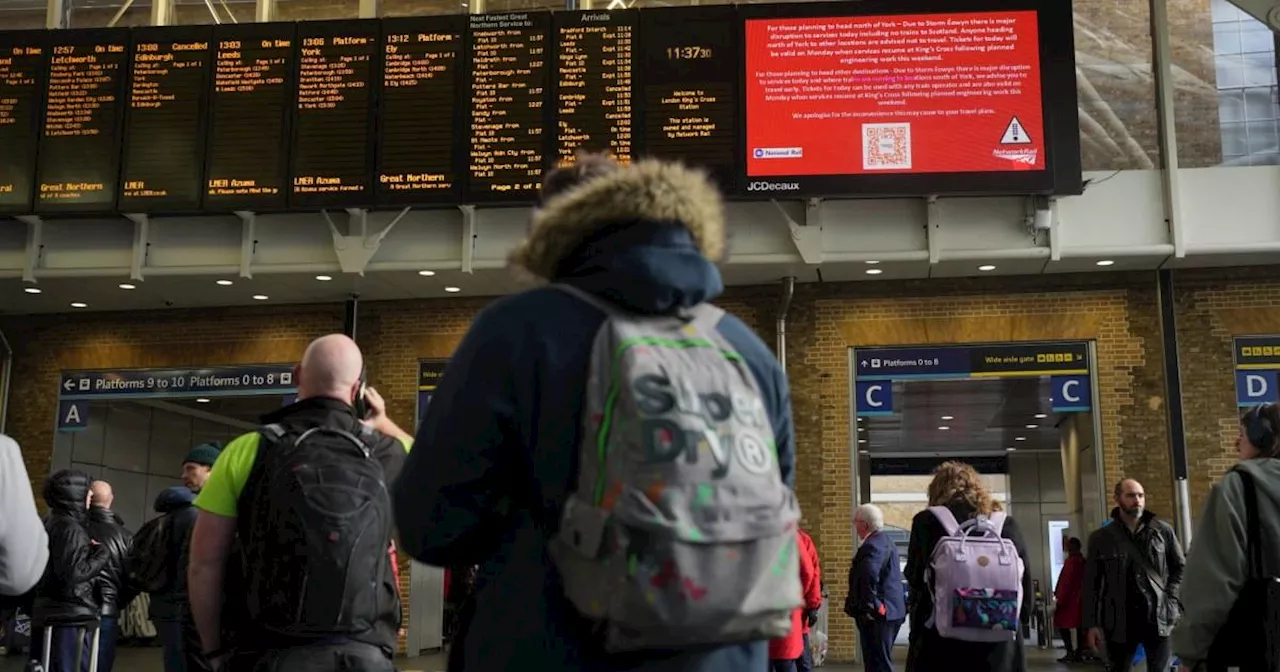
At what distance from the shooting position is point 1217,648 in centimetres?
345

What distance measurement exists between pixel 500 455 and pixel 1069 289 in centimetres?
1310

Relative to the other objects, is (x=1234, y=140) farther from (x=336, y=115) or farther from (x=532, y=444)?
(x=532, y=444)

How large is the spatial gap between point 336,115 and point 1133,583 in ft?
29.8

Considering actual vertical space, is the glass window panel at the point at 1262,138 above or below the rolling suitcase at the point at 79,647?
above

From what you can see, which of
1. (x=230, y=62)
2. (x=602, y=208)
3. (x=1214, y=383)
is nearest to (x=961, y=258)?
(x=1214, y=383)

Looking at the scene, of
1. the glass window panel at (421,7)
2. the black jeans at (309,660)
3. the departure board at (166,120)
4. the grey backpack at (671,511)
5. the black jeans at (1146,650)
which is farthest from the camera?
the glass window panel at (421,7)

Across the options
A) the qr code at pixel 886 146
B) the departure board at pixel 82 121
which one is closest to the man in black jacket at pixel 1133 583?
the qr code at pixel 886 146

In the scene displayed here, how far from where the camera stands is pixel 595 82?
12227mm

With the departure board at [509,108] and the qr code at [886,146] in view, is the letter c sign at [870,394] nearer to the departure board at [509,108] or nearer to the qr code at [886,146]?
the qr code at [886,146]

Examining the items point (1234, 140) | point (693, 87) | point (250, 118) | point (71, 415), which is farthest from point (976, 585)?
point (71, 415)

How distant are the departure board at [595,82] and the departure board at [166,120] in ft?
13.1

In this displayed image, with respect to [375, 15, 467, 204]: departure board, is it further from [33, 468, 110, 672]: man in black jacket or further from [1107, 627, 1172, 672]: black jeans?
[1107, 627, 1172, 672]: black jeans

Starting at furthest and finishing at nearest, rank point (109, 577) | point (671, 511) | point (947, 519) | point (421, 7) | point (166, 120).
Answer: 1. point (421, 7)
2. point (166, 120)
3. point (109, 577)
4. point (947, 519)
5. point (671, 511)

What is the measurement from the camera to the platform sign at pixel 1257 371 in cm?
1334
